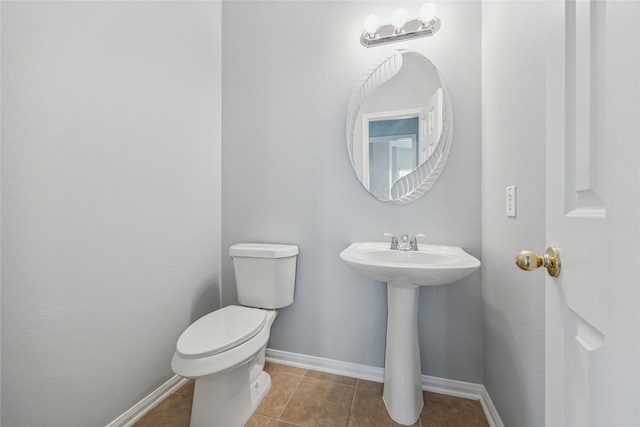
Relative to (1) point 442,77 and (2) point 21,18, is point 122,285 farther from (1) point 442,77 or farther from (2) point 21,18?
(1) point 442,77

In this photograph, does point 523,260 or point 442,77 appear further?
point 442,77

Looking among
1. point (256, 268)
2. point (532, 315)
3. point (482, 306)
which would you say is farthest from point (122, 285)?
point (482, 306)

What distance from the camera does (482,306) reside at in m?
1.27

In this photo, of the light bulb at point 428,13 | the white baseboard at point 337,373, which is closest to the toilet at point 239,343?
the white baseboard at point 337,373

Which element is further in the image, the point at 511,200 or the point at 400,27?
the point at 400,27

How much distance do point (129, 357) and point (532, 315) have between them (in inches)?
64.1

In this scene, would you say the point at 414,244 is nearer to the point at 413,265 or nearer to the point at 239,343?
the point at 413,265

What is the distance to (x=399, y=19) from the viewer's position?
1307 millimetres

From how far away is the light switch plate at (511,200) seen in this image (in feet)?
2.99

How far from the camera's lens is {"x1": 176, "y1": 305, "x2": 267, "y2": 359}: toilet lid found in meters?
0.98

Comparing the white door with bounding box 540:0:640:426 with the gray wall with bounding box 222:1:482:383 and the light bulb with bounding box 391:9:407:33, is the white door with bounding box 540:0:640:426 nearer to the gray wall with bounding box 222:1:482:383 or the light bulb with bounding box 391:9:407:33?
the gray wall with bounding box 222:1:482:383

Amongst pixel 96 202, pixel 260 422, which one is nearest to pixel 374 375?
pixel 260 422

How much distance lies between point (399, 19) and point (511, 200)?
42.3 inches

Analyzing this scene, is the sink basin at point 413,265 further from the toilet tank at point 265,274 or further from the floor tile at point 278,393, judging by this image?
the floor tile at point 278,393
